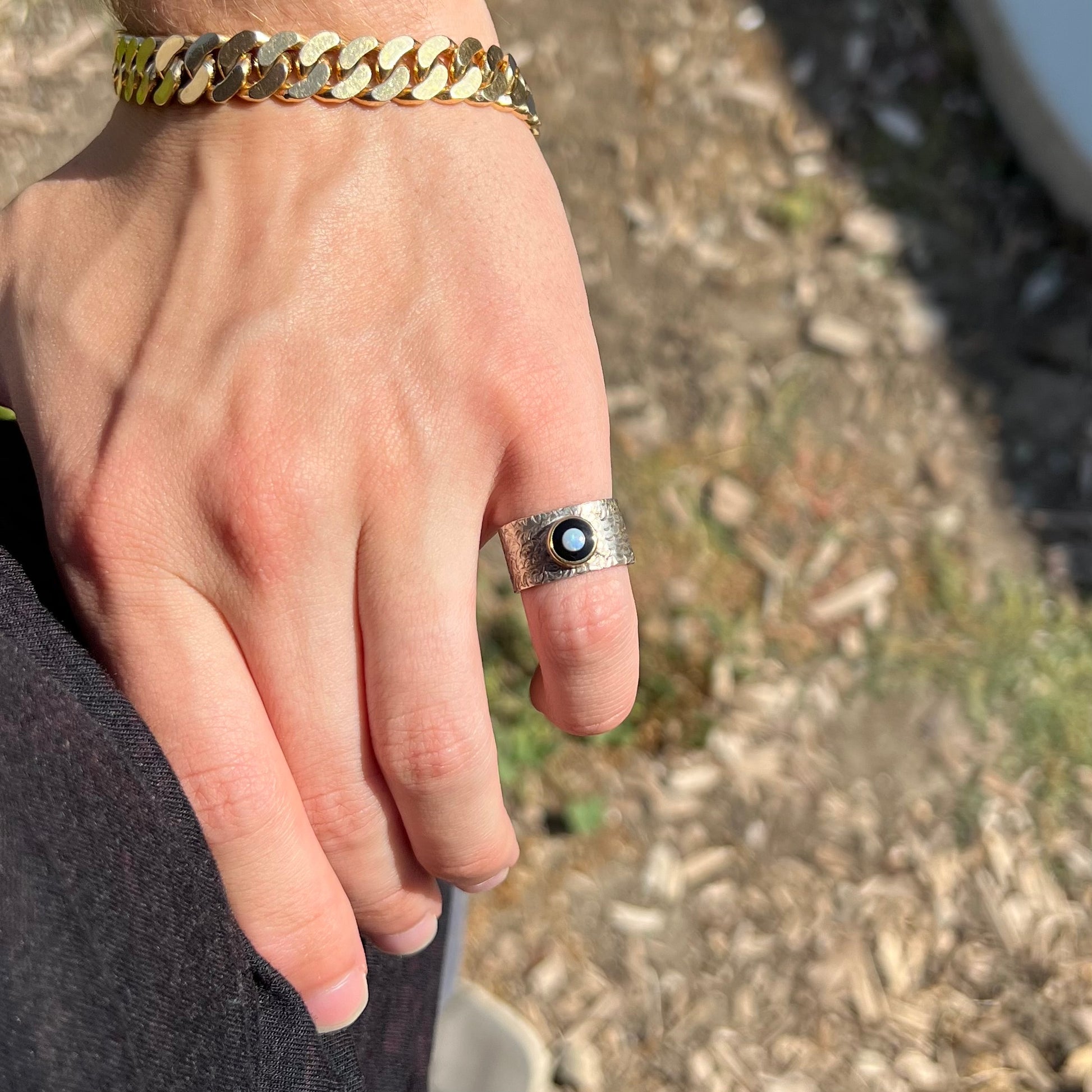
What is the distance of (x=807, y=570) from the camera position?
3008mm

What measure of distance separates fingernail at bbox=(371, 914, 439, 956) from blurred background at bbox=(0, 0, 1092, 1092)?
1.18 metres

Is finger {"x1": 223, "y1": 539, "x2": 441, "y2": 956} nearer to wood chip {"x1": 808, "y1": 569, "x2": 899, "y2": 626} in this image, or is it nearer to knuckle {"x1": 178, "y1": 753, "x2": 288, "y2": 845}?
knuckle {"x1": 178, "y1": 753, "x2": 288, "y2": 845}

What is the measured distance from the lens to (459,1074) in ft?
8.13

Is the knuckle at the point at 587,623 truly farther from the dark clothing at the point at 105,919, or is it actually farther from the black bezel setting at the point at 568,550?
the dark clothing at the point at 105,919

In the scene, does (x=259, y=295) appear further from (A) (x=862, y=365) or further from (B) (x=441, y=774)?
(A) (x=862, y=365)

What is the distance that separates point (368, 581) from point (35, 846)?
1.54ft

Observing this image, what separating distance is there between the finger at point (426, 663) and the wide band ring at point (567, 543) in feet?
0.21

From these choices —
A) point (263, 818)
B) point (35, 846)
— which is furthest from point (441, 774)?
point (35, 846)

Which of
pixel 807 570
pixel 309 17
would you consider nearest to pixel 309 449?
pixel 309 17

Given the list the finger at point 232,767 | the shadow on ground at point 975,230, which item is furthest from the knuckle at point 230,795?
the shadow on ground at point 975,230

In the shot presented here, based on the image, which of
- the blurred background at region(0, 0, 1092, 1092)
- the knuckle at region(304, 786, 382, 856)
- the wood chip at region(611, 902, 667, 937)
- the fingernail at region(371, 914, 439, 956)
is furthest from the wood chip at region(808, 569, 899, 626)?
the knuckle at region(304, 786, 382, 856)

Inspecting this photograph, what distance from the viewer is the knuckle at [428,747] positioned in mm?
1316

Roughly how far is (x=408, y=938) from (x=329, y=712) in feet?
1.35

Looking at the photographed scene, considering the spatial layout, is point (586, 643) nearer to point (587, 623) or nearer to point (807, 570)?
point (587, 623)
